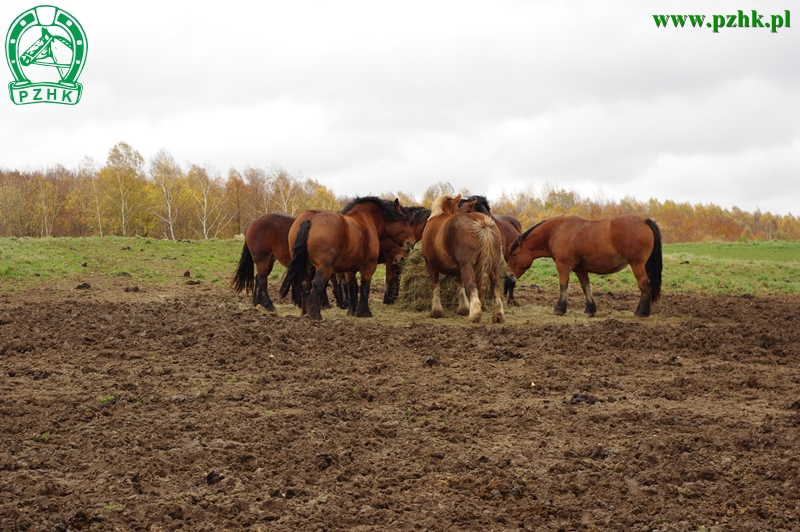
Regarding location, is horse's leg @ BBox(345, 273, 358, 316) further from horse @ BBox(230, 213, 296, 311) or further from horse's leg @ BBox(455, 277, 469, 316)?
horse's leg @ BBox(455, 277, 469, 316)

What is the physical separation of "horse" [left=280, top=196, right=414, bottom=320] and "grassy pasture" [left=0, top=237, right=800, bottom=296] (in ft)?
21.1

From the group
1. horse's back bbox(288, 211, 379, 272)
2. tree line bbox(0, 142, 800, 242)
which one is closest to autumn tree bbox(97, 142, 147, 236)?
tree line bbox(0, 142, 800, 242)

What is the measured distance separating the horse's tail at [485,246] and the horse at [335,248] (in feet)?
6.30

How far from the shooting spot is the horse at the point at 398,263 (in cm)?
1289

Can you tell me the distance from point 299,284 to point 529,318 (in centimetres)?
412

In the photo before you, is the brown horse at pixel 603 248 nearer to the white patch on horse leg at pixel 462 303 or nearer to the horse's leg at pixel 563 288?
the horse's leg at pixel 563 288

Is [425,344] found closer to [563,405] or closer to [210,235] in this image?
[563,405]

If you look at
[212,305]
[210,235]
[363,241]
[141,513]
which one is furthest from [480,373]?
[210,235]

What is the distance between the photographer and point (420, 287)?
1255cm

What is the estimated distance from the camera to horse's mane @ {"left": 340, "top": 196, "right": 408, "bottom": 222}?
11844 mm

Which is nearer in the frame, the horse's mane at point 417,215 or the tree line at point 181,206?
the horse's mane at point 417,215

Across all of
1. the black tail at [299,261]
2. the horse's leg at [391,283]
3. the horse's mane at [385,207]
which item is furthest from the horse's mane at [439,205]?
the black tail at [299,261]

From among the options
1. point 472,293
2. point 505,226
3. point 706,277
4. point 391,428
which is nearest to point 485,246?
point 472,293

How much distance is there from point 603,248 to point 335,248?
15.9 ft
